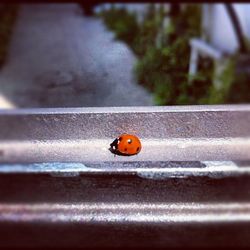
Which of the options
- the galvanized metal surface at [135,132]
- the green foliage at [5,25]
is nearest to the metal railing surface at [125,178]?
the galvanized metal surface at [135,132]

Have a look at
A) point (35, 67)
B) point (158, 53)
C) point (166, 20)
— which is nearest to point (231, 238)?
point (158, 53)

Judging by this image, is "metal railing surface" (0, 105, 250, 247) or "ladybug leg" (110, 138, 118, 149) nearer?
"metal railing surface" (0, 105, 250, 247)

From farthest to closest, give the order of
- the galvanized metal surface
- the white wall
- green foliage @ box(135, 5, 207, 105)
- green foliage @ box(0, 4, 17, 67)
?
green foliage @ box(0, 4, 17, 67), the white wall, green foliage @ box(135, 5, 207, 105), the galvanized metal surface

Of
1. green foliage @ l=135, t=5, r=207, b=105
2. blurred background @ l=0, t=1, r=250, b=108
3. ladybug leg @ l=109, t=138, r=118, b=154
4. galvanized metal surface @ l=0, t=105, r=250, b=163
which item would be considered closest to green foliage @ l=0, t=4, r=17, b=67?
blurred background @ l=0, t=1, r=250, b=108

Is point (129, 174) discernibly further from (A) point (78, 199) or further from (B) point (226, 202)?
(B) point (226, 202)

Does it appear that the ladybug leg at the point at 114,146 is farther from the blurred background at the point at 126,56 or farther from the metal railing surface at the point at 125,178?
the blurred background at the point at 126,56

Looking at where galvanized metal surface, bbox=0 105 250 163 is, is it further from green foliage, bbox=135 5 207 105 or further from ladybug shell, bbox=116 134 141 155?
green foliage, bbox=135 5 207 105

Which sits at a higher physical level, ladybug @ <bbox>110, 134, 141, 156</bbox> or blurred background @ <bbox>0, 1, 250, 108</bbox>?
blurred background @ <bbox>0, 1, 250, 108</bbox>

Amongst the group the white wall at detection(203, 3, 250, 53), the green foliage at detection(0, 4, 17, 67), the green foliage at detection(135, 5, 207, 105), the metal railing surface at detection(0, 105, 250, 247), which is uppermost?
the green foliage at detection(0, 4, 17, 67)
